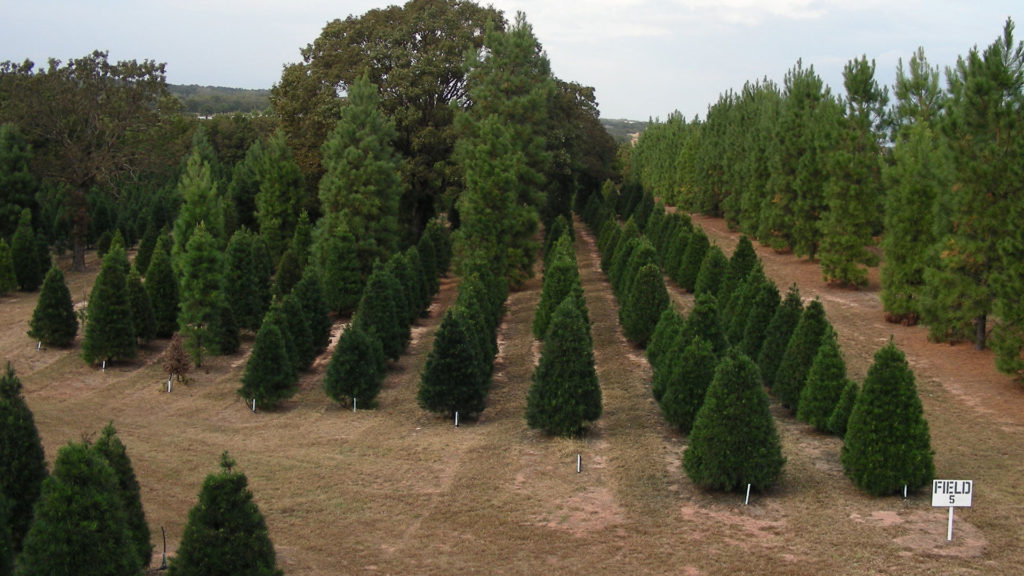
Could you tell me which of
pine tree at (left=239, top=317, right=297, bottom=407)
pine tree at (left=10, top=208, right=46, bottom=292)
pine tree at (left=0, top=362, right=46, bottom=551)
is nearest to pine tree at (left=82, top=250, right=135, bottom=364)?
pine tree at (left=239, top=317, right=297, bottom=407)

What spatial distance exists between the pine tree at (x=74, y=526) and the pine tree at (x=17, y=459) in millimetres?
3171

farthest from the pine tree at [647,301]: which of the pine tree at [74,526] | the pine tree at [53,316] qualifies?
the pine tree at [74,526]

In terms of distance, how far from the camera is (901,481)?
14148mm

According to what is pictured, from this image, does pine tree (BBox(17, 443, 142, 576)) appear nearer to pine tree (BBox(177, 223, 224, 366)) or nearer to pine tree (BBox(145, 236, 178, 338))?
pine tree (BBox(177, 223, 224, 366))

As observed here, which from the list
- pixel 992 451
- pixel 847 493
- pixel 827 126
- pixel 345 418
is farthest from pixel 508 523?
pixel 827 126

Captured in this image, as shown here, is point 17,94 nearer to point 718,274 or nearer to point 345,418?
point 345,418

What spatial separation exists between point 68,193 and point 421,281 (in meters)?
22.2

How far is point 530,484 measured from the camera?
15.9 m

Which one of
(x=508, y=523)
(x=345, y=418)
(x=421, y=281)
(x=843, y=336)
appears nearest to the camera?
(x=508, y=523)

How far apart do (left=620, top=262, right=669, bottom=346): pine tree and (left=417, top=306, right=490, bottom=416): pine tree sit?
296 inches

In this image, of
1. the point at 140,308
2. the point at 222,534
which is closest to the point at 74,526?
the point at 222,534

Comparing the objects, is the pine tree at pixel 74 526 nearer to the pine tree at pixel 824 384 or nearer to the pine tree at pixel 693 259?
the pine tree at pixel 824 384

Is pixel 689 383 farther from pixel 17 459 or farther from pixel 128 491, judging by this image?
pixel 17 459

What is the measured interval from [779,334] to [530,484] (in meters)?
8.13
